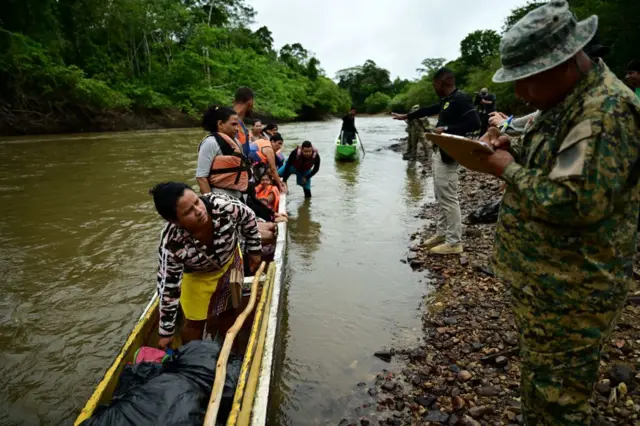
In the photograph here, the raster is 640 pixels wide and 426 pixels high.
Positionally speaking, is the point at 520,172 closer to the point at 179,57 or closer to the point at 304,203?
the point at 304,203

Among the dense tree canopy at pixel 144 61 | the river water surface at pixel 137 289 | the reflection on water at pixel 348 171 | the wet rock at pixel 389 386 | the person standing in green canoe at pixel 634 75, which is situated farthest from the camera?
the dense tree canopy at pixel 144 61

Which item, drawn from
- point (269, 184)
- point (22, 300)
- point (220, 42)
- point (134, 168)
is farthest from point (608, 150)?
point (220, 42)

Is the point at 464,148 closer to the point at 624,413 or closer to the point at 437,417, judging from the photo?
the point at 437,417

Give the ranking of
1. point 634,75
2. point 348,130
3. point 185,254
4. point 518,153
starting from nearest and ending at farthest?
1. point 518,153
2. point 185,254
3. point 634,75
4. point 348,130

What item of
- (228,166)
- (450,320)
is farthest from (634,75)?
(228,166)

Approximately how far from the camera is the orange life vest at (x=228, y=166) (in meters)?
→ 4.10

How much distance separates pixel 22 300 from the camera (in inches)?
177

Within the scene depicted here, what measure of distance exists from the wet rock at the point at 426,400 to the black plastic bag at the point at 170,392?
4.14ft

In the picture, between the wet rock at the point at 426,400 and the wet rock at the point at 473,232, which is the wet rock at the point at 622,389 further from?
the wet rock at the point at 473,232

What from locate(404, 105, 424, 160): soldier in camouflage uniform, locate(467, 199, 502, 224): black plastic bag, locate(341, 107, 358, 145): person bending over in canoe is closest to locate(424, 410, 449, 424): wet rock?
locate(467, 199, 502, 224): black plastic bag

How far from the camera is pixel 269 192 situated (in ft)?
19.3

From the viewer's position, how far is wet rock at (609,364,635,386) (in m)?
2.50

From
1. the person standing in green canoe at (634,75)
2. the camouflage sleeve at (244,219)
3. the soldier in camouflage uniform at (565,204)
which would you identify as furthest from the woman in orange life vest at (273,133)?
the soldier in camouflage uniform at (565,204)

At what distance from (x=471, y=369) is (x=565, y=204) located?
204cm
